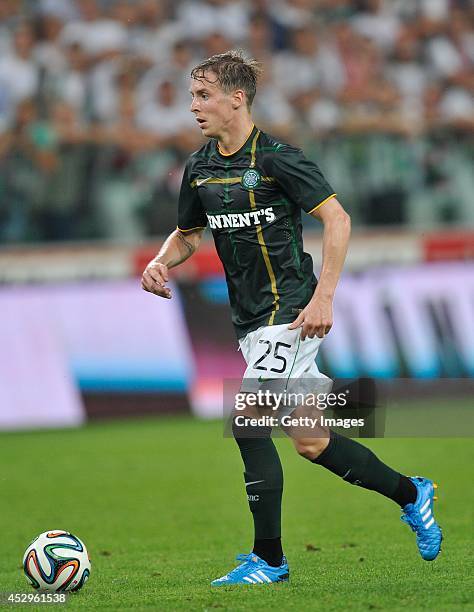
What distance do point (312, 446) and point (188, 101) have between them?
380 inches

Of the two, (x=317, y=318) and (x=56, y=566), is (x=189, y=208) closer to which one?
(x=317, y=318)

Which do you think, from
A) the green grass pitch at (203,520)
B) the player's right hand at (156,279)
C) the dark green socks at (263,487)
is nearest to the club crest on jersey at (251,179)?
the player's right hand at (156,279)

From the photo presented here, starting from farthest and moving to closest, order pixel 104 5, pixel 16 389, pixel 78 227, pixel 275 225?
pixel 104 5 → pixel 78 227 → pixel 16 389 → pixel 275 225

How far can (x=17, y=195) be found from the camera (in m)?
13.9

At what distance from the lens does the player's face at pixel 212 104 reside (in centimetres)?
552

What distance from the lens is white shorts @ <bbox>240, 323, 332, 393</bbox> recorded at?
213 inches

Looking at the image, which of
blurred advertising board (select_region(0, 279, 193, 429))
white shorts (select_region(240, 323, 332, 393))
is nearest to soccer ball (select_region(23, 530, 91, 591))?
white shorts (select_region(240, 323, 332, 393))

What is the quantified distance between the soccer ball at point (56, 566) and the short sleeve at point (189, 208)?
170 cm

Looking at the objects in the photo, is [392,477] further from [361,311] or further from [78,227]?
[78,227]

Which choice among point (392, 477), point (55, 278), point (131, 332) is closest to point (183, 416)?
point (131, 332)

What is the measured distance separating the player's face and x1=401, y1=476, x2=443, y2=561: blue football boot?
1939 mm

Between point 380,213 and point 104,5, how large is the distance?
4.66m

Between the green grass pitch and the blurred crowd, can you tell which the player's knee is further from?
the blurred crowd

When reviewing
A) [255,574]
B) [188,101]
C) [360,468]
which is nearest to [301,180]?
[360,468]
